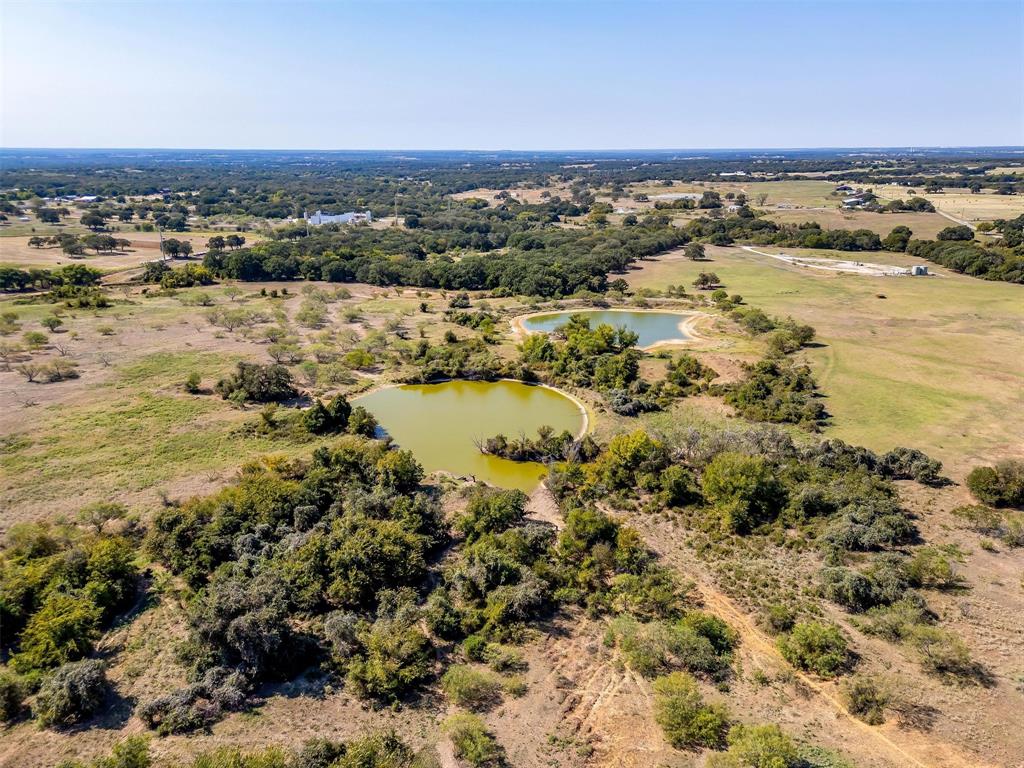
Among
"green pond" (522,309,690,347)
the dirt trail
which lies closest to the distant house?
"green pond" (522,309,690,347)

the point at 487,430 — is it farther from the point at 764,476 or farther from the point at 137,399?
the point at 137,399

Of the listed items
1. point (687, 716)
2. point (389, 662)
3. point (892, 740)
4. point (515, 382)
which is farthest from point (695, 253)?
point (389, 662)

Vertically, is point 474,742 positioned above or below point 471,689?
below

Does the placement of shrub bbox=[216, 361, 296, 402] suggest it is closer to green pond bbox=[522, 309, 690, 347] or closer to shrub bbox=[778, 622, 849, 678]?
green pond bbox=[522, 309, 690, 347]

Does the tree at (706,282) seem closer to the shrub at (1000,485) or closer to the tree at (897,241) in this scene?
the tree at (897,241)

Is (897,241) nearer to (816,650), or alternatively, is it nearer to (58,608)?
(816,650)

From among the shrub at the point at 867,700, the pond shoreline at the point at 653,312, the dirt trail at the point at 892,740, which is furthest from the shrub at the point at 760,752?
the pond shoreline at the point at 653,312
